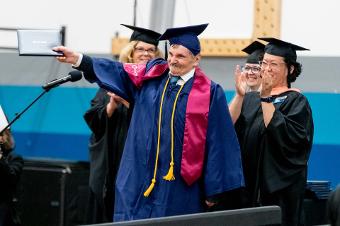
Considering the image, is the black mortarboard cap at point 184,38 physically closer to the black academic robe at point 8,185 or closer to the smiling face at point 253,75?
the smiling face at point 253,75

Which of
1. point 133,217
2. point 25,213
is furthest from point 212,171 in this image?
point 25,213

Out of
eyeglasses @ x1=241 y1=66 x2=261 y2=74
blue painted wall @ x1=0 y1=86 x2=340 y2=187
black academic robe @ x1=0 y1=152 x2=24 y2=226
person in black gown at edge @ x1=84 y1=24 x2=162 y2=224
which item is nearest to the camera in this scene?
eyeglasses @ x1=241 y1=66 x2=261 y2=74

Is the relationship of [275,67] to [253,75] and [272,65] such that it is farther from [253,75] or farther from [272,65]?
[253,75]

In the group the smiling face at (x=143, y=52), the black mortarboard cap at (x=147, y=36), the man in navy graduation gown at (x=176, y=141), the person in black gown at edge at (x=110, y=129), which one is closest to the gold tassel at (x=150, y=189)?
the man in navy graduation gown at (x=176, y=141)

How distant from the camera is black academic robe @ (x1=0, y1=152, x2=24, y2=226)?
5961 millimetres

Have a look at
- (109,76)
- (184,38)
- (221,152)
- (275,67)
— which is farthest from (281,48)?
(109,76)

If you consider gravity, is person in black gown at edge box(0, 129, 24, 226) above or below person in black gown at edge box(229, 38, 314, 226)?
below

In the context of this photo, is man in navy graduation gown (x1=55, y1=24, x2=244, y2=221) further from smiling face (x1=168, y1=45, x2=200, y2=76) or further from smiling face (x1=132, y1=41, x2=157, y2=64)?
smiling face (x1=132, y1=41, x2=157, y2=64)

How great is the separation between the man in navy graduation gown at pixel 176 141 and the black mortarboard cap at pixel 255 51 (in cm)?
68

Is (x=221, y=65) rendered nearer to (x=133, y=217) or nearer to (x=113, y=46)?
(x=113, y=46)

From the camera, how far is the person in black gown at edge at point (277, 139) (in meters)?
Result: 5.00

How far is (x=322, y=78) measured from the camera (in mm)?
6016

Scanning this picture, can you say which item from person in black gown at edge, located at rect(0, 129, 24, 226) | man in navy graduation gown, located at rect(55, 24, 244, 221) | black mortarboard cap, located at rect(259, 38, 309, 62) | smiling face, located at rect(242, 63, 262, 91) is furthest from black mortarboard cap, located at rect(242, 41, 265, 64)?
person in black gown at edge, located at rect(0, 129, 24, 226)

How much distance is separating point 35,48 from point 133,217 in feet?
3.36
